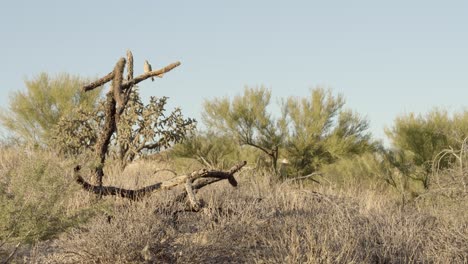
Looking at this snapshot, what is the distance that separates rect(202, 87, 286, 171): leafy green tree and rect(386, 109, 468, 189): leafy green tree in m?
3.83

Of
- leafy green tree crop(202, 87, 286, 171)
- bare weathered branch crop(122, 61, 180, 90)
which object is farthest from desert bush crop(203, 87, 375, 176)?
bare weathered branch crop(122, 61, 180, 90)

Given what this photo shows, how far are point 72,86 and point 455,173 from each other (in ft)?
60.0

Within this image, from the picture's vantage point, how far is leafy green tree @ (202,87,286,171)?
894 inches

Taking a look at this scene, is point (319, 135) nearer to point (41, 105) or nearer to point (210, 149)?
point (210, 149)

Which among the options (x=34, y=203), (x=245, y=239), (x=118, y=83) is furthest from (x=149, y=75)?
(x=34, y=203)

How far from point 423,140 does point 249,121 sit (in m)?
6.04

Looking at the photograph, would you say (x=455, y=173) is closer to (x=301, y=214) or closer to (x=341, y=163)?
(x=301, y=214)

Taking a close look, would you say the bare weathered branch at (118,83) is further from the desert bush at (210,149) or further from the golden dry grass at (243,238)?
the desert bush at (210,149)

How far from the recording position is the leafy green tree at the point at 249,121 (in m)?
22.7

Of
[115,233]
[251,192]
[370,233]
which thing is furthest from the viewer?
[251,192]

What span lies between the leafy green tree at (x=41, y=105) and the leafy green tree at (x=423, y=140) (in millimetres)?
12066

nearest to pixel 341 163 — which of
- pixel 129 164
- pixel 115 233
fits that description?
pixel 129 164

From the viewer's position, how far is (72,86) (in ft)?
87.7

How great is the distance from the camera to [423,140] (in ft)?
67.7
